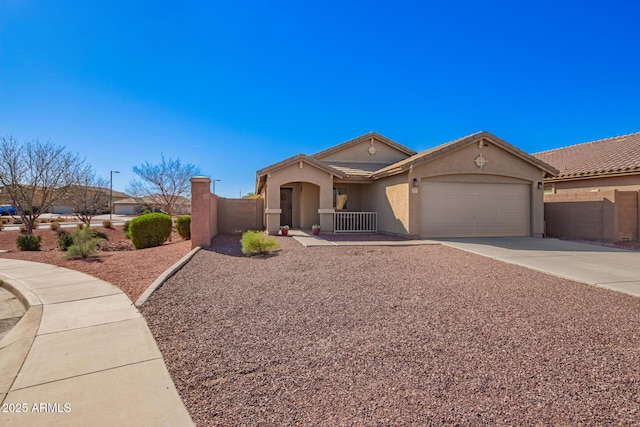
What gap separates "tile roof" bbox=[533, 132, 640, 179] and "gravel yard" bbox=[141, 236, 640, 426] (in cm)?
1300

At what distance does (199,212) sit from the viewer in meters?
11.7

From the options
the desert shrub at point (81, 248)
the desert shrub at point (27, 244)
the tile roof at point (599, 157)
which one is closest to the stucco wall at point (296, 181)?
the desert shrub at point (81, 248)

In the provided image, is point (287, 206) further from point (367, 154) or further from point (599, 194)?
point (599, 194)

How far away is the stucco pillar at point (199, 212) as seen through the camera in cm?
1162

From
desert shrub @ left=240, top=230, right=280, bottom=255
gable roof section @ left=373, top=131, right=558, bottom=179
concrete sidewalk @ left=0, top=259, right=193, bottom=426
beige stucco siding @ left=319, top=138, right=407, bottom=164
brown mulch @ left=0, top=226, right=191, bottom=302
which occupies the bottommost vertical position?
concrete sidewalk @ left=0, top=259, right=193, bottom=426

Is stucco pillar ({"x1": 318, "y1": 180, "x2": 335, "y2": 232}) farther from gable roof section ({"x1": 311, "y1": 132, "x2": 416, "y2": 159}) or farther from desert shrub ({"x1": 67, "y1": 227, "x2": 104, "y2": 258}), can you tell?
desert shrub ({"x1": 67, "y1": 227, "x2": 104, "y2": 258})

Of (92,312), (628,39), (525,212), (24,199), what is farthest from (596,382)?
(24,199)

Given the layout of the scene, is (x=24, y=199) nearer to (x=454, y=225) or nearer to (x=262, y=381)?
(x=262, y=381)

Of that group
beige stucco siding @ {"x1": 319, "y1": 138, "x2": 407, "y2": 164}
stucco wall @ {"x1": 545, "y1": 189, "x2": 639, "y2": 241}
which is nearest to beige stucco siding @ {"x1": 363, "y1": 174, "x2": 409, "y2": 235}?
beige stucco siding @ {"x1": 319, "y1": 138, "x2": 407, "y2": 164}

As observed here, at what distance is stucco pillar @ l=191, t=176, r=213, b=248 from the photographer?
11625 millimetres

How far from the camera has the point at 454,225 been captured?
14.5 metres

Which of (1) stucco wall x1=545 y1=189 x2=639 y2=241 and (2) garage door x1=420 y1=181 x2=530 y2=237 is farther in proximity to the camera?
(2) garage door x1=420 y1=181 x2=530 y2=237

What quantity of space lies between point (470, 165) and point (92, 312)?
46.2 ft

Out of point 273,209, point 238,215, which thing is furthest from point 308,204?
point 238,215
